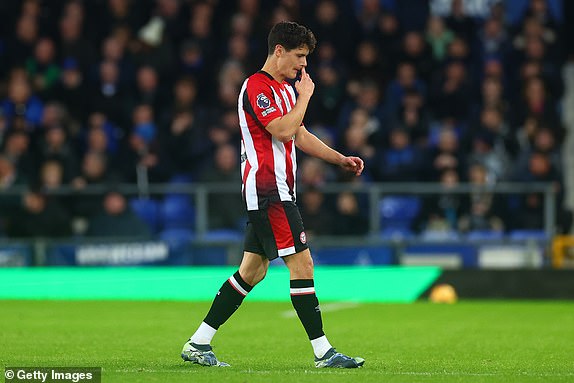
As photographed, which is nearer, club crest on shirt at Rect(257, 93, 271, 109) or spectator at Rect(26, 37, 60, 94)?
club crest on shirt at Rect(257, 93, 271, 109)

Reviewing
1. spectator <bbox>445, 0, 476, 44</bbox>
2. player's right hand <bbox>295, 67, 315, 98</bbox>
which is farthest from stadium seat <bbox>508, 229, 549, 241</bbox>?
player's right hand <bbox>295, 67, 315, 98</bbox>

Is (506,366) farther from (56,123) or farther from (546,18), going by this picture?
(546,18)

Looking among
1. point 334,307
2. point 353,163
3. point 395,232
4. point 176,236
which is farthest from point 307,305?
point 176,236

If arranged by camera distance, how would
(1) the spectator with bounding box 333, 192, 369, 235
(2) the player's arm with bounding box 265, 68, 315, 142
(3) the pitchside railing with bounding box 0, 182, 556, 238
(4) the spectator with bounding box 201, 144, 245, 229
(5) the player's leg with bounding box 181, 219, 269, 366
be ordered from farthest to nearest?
(4) the spectator with bounding box 201, 144, 245, 229, (1) the spectator with bounding box 333, 192, 369, 235, (3) the pitchside railing with bounding box 0, 182, 556, 238, (5) the player's leg with bounding box 181, 219, 269, 366, (2) the player's arm with bounding box 265, 68, 315, 142

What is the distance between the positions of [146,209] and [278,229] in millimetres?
8419

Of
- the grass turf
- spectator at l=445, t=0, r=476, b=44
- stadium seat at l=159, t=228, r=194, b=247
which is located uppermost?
spectator at l=445, t=0, r=476, b=44

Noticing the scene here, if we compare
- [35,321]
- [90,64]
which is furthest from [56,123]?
[35,321]

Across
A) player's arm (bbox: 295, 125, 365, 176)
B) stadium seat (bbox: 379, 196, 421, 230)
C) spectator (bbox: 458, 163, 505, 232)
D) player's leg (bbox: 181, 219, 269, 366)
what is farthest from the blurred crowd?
player's leg (bbox: 181, 219, 269, 366)

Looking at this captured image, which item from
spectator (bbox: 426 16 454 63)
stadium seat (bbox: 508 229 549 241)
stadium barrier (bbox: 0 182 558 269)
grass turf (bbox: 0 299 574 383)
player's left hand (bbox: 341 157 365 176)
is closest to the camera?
grass turf (bbox: 0 299 574 383)

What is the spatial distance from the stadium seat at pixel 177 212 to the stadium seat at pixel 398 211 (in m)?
2.38

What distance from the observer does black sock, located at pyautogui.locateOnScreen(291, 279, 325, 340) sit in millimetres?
7723

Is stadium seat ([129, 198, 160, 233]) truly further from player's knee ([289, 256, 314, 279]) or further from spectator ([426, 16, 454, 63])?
player's knee ([289, 256, 314, 279])

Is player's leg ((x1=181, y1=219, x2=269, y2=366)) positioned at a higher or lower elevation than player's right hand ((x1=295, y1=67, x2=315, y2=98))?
lower

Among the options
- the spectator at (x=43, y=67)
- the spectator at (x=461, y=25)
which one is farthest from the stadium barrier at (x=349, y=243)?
the spectator at (x=461, y=25)
